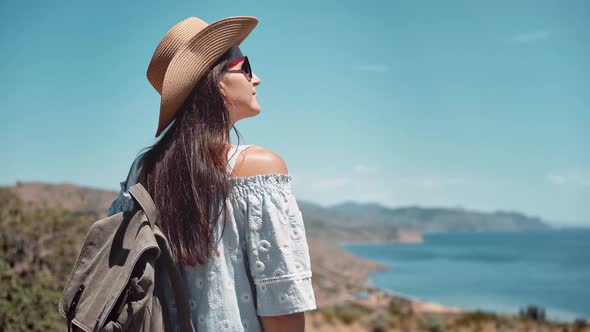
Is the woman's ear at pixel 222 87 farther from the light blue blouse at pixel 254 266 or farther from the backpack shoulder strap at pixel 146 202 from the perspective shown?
the backpack shoulder strap at pixel 146 202

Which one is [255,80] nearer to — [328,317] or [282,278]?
[282,278]

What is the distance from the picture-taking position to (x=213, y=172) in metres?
1.27

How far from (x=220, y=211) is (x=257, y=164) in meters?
0.14

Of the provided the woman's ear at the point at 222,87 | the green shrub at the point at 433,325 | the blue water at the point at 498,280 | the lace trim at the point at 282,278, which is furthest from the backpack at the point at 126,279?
the blue water at the point at 498,280

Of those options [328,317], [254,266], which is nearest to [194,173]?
[254,266]

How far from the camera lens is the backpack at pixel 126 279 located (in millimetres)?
1158

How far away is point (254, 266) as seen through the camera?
124 cm

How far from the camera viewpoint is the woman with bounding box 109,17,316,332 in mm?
1227

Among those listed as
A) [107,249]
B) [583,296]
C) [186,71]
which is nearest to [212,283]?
[107,249]

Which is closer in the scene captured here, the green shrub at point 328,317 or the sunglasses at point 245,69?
the sunglasses at point 245,69

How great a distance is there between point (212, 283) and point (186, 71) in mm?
537

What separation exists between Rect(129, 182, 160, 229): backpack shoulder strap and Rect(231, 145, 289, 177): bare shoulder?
0.20 metres

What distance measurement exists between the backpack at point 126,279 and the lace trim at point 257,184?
0.20 metres

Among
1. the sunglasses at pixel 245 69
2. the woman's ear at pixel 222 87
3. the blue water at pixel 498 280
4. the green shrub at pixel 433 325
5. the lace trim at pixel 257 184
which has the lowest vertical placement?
the blue water at pixel 498 280
